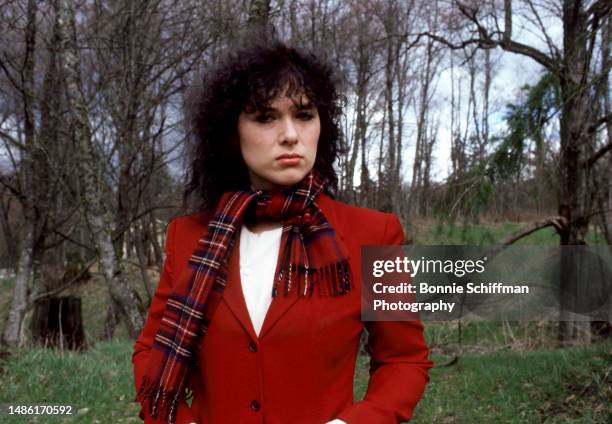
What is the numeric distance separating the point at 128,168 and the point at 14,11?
2.02 m

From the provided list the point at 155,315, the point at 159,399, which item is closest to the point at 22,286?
the point at 155,315

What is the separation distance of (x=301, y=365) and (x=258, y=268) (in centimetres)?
28

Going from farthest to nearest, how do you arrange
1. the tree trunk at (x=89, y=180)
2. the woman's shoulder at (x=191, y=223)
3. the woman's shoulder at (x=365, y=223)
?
the tree trunk at (x=89, y=180) → the woman's shoulder at (x=191, y=223) → the woman's shoulder at (x=365, y=223)

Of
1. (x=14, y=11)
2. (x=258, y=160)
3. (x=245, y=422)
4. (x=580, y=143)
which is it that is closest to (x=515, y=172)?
(x=580, y=143)

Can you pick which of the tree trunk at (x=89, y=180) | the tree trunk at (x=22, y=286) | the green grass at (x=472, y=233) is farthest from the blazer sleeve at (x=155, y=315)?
the tree trunk at (x=22, y=286)

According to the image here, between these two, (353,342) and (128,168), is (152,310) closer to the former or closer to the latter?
(353,342)

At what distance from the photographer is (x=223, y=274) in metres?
1.53

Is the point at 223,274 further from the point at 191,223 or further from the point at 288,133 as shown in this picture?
the point at 288,133

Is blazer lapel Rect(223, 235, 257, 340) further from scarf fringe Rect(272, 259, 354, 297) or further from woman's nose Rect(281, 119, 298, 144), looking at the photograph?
woman's nose Rect(281, 119, 298, 144)

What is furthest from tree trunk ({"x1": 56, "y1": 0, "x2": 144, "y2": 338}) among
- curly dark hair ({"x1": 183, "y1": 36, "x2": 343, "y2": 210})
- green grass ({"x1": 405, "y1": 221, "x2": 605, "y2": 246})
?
curly dark hair ({"x1": 183, "y1": 36, "x2": 343, "y2": 210})

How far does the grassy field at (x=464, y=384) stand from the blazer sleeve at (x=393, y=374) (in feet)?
6.96

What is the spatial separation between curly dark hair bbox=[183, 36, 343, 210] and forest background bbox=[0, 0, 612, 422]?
15 cm

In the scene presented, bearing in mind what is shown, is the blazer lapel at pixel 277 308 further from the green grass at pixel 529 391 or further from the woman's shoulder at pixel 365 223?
the green grass at pixel 529 391

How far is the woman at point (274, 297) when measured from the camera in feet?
4.72
